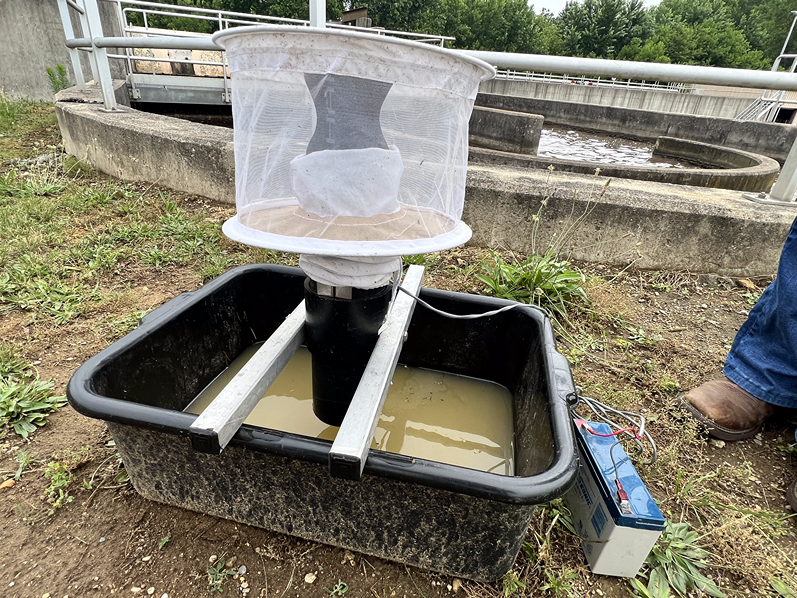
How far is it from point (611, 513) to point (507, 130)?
9474 millimetres

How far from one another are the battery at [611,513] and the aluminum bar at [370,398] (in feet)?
2.06

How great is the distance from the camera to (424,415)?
5.23 ft

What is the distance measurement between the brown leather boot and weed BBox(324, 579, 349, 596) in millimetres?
1390

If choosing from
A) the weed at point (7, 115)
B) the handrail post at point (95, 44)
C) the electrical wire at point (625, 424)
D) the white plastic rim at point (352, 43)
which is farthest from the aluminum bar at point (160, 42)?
the electrical wire at point (625, 424)

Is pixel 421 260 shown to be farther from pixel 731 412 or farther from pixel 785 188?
pixel 785 188

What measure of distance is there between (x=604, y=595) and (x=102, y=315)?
2.23 meters

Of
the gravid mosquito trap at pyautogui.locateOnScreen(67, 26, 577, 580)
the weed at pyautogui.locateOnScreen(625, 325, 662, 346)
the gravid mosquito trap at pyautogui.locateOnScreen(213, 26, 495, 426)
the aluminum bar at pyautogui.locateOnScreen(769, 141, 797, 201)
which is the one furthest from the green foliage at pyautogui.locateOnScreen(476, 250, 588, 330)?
the aluminum bar at pyautogui.locateOnScreen(769, 141, 797, 201)

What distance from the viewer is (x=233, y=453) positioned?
3.44 feet

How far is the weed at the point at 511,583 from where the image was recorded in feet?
3.61

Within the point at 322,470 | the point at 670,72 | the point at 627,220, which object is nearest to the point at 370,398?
the point at 322,470

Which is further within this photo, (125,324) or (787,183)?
(787,183)

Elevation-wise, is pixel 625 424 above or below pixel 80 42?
below

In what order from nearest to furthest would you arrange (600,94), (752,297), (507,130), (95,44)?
(752,297) → (95,44) → (507,130) → (600,94)

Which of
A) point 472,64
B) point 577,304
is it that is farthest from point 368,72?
point 577,304
